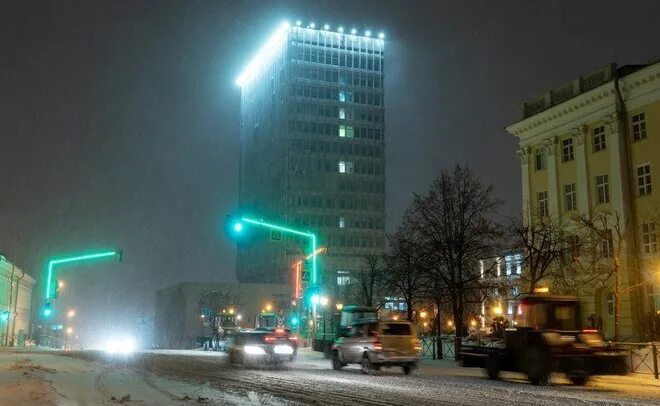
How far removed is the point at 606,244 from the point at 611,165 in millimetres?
4989

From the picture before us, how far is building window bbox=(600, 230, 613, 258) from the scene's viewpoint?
32694 mm

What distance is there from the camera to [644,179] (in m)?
40.4

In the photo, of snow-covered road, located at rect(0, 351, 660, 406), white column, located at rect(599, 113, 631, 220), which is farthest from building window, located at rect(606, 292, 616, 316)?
snow-covered road, located at rect(0, 351, 660, 406)

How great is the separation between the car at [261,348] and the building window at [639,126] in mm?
26285

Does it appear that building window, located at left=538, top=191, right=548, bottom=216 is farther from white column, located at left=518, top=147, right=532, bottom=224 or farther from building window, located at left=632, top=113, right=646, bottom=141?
building window, located at left=632, top=113, right=646, bottom=141

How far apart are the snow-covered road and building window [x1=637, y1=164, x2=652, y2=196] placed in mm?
20634

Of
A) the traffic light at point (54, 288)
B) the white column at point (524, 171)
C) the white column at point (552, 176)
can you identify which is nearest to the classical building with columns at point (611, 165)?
the white column at point (552, 176)

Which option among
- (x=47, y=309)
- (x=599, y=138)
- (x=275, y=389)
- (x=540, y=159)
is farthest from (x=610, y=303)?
(x=47, y=309)

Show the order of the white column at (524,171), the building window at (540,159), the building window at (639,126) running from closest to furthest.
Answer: the building window at (639,126) → the building window at (540,159) → the white column at (524,171)

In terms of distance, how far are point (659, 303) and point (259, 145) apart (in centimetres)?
12902

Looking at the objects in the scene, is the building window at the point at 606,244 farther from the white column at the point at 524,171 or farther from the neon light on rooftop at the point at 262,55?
the neon light on rooftop at the point at 262,55

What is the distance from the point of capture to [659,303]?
124 feet

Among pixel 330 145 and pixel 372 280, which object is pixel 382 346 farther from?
pixel 330 145

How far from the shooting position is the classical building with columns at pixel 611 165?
127 ft
